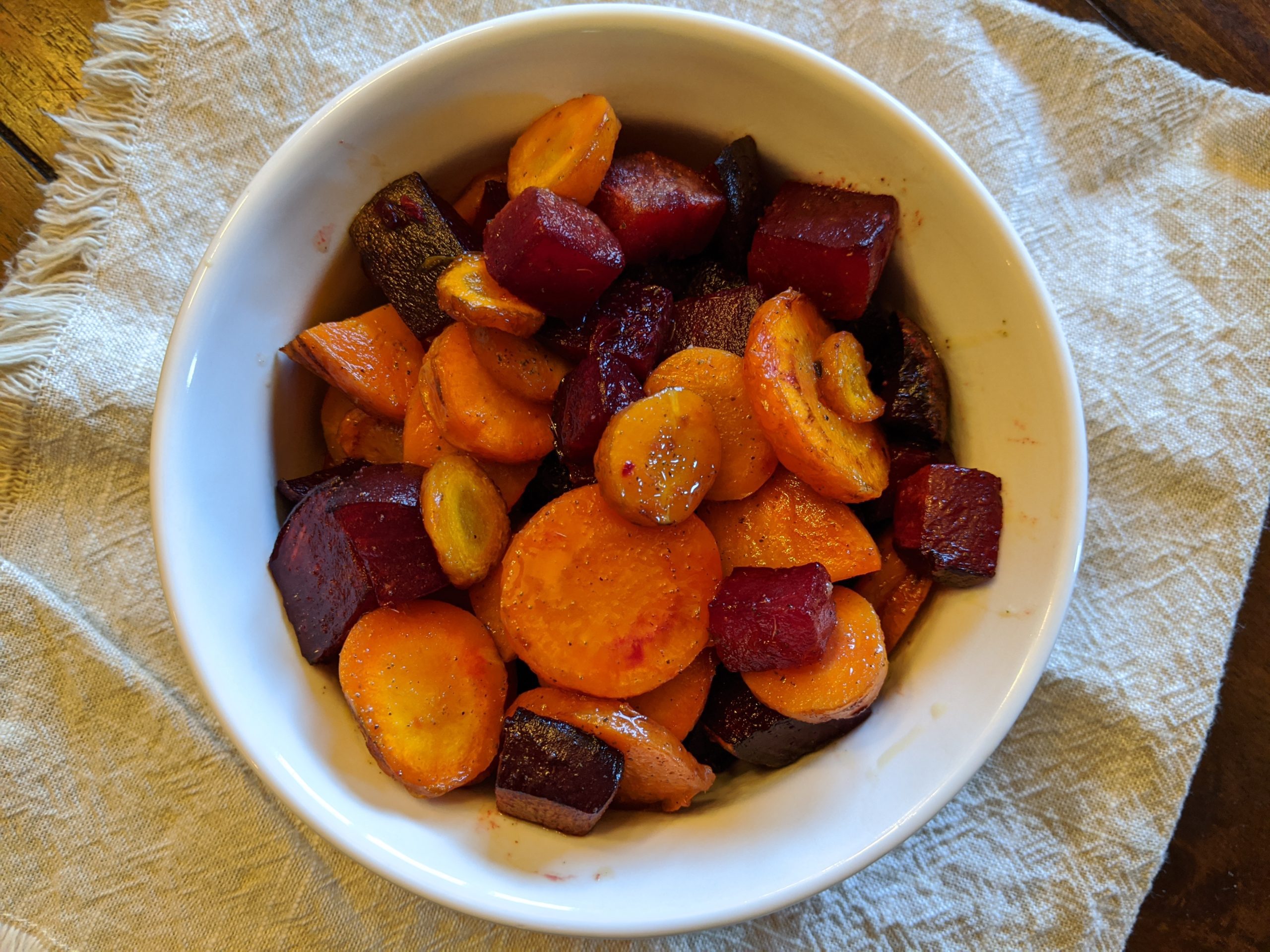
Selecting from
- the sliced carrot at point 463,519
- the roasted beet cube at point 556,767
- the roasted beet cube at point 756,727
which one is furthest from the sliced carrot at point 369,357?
the roasted beet cube at point 756,727

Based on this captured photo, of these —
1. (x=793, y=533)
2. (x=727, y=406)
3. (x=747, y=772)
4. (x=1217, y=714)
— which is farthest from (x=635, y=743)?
(x=1217, y=714)

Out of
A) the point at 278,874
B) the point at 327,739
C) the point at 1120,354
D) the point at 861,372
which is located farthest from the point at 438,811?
the point at 1120,354

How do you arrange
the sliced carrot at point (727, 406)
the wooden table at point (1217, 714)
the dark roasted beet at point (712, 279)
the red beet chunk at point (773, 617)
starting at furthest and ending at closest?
the wooden table at point (1217, 714)
the dark roasted beet at point (712, 279)
the sliced carrot at point (727, 406)
the red beet chunk at point (773, 617)

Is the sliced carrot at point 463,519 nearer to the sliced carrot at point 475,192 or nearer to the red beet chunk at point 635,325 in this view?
the red beet chunk at point 635,325

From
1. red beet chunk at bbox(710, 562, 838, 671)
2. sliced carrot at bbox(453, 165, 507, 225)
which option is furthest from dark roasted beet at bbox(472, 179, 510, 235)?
red beet chunk at bbox(710, 562, 838, 671)

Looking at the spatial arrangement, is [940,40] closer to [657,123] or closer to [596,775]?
[657,123]

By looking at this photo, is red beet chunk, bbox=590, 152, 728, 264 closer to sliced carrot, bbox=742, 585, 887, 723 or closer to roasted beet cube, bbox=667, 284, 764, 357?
roasted beet cube, bbox=667, 284, 764, 357

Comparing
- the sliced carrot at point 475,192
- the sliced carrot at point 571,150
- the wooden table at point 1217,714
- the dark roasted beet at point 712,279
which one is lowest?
the wooden table at point 1217,714
